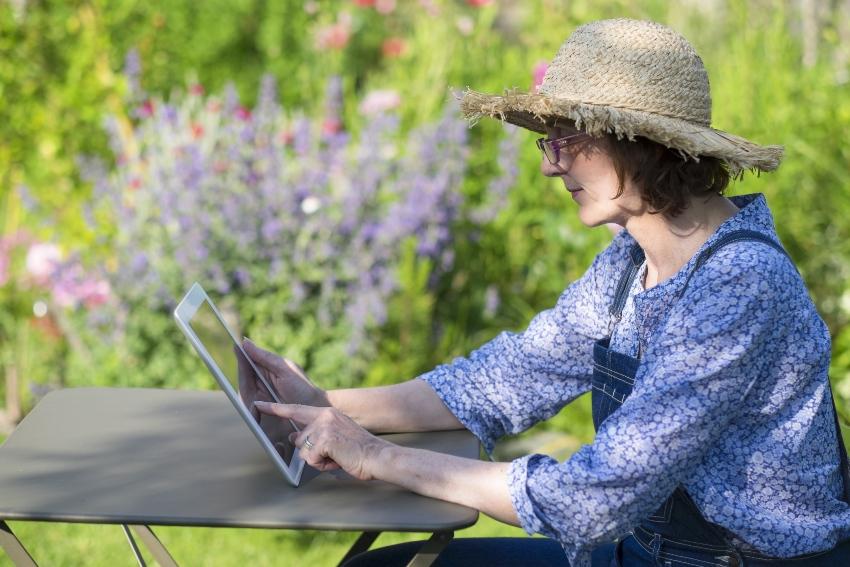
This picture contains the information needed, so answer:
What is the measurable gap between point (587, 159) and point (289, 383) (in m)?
0.75

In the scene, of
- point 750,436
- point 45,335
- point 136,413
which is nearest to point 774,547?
point 750,436

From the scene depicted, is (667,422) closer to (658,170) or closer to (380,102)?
(658,170)

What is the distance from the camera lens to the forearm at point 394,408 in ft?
7.57

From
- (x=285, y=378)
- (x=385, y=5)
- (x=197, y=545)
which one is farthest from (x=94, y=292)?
(x=385, y=5)

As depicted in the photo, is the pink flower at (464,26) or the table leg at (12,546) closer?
the table leg at (12,546)

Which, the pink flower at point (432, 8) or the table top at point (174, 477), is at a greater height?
the pink flower at point (432, 8)

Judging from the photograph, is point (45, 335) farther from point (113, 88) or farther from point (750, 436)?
point (750, 436)

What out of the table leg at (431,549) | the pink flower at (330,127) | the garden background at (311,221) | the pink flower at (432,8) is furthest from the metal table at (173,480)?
the pink flower at (432,8)

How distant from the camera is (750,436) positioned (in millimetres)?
1881

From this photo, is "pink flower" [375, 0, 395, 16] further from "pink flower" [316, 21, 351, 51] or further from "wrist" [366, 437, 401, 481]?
"wrist" [366, 437, 401, 481]

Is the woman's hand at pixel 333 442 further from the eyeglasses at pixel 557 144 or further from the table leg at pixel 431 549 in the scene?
the eyeglasses at pixel 557 144

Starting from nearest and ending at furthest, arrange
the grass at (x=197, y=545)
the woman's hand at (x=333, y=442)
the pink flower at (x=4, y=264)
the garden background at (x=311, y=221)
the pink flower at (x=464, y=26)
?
1. the woman's hand at (x=333, y=442)
2. the grass at (x=197, y=545)
3. the garden background at (x=311, y=221)
4. the pink flower at (x=4, y=264)
5. the pink flower at (x=464, y=26)

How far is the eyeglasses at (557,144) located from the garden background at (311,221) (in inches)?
77.3

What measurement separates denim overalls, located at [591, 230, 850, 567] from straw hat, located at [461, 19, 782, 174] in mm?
169
